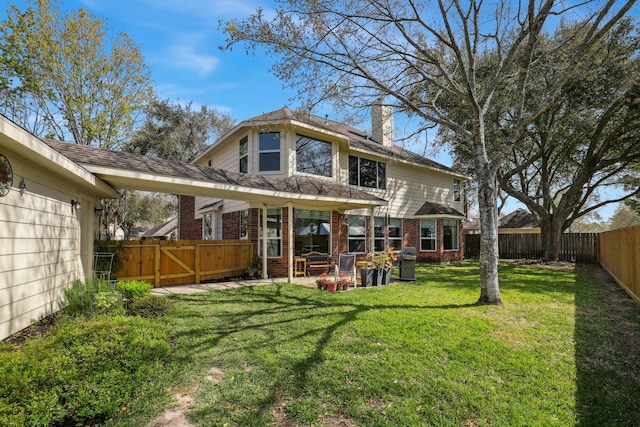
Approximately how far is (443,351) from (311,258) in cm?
771

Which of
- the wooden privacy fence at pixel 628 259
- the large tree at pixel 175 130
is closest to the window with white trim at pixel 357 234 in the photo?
the wooden privacy fence at pixel 628 259

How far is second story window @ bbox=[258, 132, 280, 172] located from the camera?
1206cm

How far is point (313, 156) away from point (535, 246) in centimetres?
1610

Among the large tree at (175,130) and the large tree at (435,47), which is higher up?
the large tree at (175,130)

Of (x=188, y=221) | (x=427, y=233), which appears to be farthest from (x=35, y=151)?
(x=427, y=233)

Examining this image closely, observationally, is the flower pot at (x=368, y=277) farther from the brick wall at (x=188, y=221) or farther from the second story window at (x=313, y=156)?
the brick wall at (x=188, y=221)

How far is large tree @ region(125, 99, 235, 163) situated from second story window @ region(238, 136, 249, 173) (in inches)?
394

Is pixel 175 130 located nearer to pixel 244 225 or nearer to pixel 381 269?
pixel 244 225

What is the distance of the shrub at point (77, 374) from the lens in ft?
8.72

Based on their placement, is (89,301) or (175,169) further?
(175,169)

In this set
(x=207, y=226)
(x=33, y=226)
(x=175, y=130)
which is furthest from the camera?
(x=175, y=130)

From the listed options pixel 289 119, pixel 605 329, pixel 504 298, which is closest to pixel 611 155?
pixel 504 298

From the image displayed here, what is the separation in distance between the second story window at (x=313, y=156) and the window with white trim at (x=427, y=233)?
23.5 ft

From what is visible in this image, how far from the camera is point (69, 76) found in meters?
13.7
